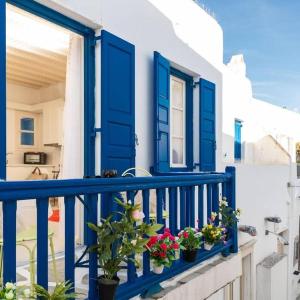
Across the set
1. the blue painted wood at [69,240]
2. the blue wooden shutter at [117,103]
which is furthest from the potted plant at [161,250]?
the blue wooden shutter at [117,103]

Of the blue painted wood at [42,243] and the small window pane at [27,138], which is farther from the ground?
the small window pane at [27,138]

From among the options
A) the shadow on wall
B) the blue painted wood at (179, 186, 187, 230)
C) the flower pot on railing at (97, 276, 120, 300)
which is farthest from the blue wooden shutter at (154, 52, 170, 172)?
the shadow on wall

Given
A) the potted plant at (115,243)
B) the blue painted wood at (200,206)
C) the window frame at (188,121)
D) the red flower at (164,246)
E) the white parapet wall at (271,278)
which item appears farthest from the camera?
the white parapet wall at (271,278)

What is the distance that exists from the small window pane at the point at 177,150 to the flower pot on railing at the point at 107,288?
3.77 m

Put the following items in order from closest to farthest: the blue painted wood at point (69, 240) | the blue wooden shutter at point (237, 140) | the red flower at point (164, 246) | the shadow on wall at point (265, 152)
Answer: the blue painted wood at point (69, 240) → the red flower at point (164, 246) → the blue wooden shutter at point (237, 140) → the shadow on wall at point (265, 152)

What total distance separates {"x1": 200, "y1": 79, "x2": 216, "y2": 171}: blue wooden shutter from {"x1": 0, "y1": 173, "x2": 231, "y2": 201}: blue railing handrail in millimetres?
3082

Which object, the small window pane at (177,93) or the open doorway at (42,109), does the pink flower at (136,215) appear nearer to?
the open doorway at (42,109)

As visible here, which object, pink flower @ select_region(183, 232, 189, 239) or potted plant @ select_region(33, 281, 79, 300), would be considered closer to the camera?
potted plant @ select_region(33, 281, 79, 300)

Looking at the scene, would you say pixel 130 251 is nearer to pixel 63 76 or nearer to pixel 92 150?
pixel 92 150

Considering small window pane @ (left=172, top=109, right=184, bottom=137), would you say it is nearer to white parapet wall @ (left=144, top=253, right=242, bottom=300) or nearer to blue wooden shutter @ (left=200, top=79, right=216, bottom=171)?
blue wooden shutter @ (left=200, top=79, right=216, bottom=171)

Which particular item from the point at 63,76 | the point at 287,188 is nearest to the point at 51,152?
the point at 63,76

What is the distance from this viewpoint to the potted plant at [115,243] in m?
2.15

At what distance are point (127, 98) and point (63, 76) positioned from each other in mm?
3381

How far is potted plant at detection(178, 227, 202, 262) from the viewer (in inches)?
122
